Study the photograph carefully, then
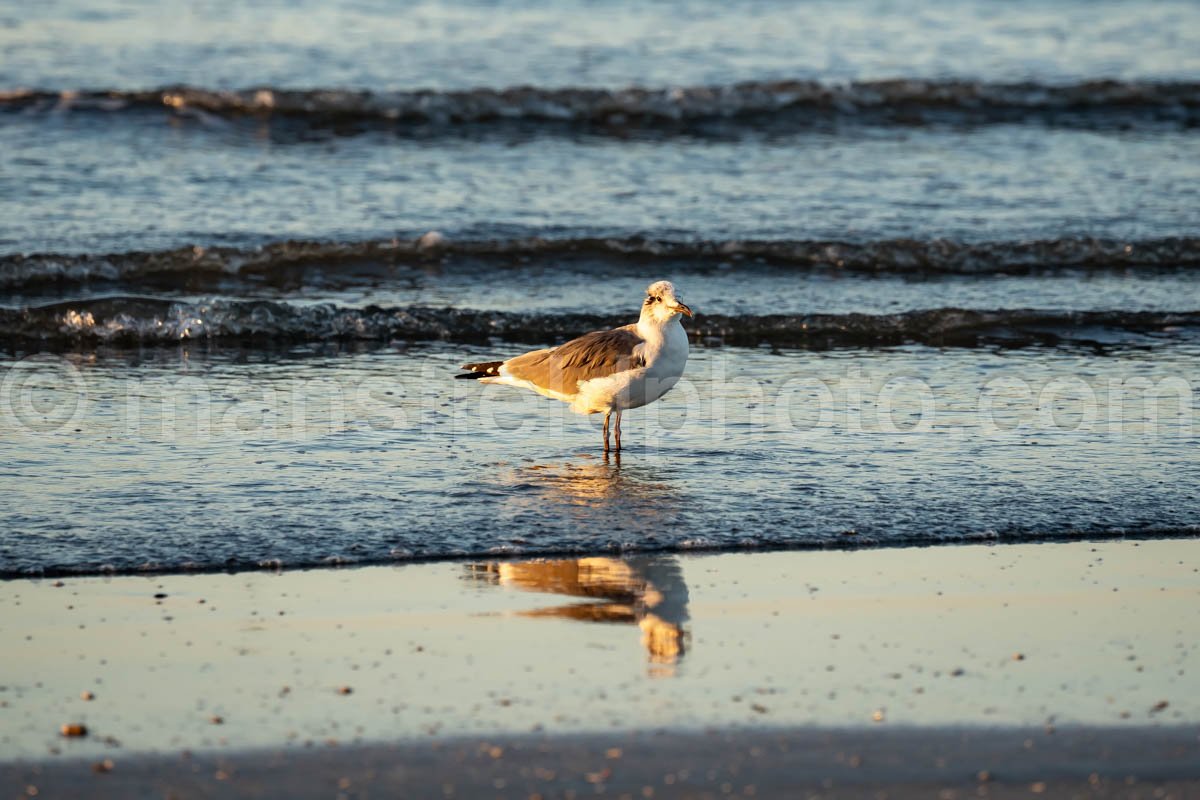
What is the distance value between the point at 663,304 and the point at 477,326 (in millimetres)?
3000

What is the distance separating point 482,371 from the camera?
789cm

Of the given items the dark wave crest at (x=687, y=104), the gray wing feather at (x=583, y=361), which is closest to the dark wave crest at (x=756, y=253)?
the gray wing feather at (x=583, y=361)

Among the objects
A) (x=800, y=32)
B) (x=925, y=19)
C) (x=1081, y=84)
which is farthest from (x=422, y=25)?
(x=1081, y=84)

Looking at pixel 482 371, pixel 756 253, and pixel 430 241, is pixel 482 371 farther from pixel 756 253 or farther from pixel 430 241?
pixel 756 253

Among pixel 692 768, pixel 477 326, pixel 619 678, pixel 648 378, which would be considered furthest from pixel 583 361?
pixel 692 768

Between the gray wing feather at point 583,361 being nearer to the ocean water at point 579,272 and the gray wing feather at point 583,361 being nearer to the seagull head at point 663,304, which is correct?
the seagull head at point 663,304

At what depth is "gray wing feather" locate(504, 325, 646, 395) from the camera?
24.0 ft

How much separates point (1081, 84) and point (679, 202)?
23.9 feet

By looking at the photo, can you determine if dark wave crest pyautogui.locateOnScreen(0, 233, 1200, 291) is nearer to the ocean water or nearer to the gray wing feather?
the ocean water

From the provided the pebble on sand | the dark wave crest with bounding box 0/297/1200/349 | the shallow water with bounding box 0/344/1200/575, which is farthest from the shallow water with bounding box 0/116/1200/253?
the shallow water with bounding box 0/344/1200/575

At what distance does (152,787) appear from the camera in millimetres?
3877

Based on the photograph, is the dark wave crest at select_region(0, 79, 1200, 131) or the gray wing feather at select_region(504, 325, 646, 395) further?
the dark wave crest at select_region(0, 79, 1200, 131)

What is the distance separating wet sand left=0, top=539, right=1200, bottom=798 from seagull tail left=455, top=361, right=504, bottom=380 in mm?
2330

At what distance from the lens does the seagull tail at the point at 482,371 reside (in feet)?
25.8
